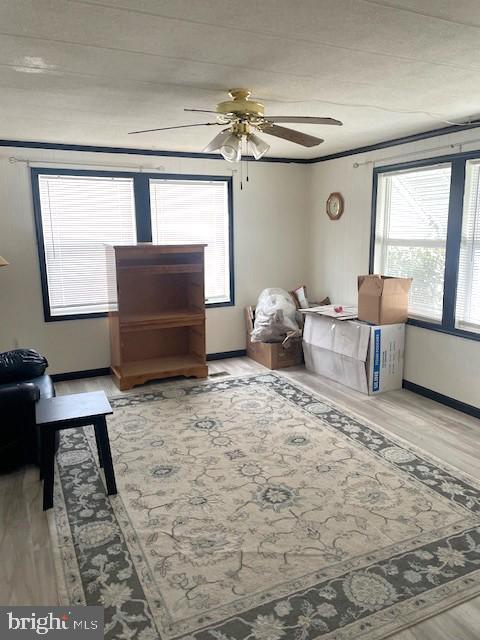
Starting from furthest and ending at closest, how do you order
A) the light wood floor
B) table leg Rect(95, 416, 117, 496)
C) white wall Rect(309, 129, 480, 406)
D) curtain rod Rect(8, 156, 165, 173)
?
1. curtain rod Rect(8, 156, 165, 173)
2. white wall Rect(309, 129, 480, 406)
3. table leg Rect(95, 416, 117, 496)
4. the light wood floor

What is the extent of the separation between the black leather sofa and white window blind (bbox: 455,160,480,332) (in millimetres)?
3353

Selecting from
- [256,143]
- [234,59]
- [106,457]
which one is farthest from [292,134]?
[106,457]

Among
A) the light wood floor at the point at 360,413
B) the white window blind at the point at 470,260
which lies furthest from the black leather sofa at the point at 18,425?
the white window blind at the point at 470,260

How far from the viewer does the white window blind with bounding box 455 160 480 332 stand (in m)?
3.76

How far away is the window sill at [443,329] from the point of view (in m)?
3.84

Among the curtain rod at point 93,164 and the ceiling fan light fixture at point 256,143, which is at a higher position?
the curtain rod at point 93,164

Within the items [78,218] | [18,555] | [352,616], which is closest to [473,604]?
[352,616]

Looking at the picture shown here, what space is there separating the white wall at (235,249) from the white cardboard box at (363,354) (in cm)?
123

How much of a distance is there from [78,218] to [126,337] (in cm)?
132

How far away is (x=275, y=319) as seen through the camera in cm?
519

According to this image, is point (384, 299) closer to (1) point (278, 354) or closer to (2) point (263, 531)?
(1) point (278, 354)

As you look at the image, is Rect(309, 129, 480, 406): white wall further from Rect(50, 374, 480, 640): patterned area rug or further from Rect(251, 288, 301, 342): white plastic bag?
Rect(50, 374, 480, 640): patterned area rug

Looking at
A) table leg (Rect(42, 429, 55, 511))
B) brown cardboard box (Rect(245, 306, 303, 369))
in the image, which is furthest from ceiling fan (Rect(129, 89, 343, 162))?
brown cardboard box (Rect(245, 306, 303, 369))

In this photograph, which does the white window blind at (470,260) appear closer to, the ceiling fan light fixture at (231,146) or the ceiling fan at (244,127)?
the ceiling fan at (244,127)
